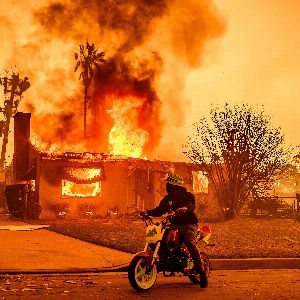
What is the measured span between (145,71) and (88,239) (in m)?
36.0

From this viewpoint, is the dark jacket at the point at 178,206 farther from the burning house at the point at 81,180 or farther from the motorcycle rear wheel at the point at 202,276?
the burning house at the point at 81,180

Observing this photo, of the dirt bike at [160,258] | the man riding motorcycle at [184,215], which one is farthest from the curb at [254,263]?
the man riding motorcycle at [184,215]

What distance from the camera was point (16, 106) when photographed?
200ft

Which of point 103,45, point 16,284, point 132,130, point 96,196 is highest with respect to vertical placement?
point 103,45

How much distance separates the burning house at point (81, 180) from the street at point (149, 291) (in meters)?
19.9

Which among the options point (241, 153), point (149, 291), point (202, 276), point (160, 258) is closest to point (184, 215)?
point (160, 258)

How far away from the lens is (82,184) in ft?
109

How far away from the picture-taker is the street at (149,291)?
8.27 meters

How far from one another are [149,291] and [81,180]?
2439 centimetres

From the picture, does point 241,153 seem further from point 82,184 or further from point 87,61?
point 87,61

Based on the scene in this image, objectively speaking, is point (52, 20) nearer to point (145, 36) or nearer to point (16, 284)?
point (145, 36)

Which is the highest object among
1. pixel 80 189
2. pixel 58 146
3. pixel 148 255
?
pixel 58 146

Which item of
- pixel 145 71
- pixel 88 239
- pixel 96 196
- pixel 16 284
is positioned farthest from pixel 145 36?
pixel 16 284

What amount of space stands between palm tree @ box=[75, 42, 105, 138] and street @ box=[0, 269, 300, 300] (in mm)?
44427
